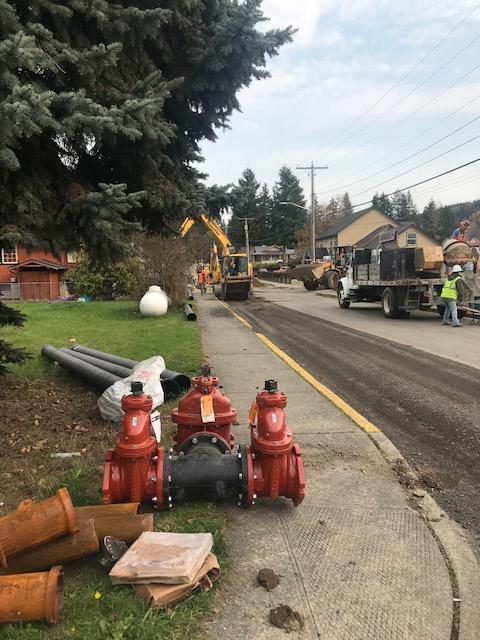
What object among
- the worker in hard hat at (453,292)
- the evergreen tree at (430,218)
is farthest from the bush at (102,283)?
the evergreen tree at (430,218)

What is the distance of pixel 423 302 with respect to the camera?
1634cm

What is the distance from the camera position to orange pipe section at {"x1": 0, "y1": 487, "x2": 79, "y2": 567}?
103 inches

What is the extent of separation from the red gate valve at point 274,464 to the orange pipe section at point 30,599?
1.37 meters

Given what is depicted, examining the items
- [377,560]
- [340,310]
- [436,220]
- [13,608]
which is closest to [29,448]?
[13,608]

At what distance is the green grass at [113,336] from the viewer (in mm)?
8781

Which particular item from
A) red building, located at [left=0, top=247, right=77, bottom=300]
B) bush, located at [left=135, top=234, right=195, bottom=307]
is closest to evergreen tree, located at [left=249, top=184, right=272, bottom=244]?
red building, located at [left=0, top=247, right=77, bottom=300]

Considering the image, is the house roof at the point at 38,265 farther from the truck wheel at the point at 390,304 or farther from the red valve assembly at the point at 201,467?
the red valve assembly at the point at 201,467

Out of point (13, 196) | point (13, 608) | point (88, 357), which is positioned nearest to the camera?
point (13, 608)

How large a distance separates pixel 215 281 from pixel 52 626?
32.9m

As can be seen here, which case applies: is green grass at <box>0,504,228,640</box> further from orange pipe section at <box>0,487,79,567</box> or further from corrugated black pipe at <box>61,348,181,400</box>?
corrugated black pipe at <box>61,348,181,400</box>

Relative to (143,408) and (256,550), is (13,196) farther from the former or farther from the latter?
(256,550)

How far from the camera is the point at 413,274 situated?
55.4 feet

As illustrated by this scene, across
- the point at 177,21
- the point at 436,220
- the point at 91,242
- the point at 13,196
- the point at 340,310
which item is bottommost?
the point at 340,310

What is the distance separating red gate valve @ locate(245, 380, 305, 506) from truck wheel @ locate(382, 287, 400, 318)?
574 inches
